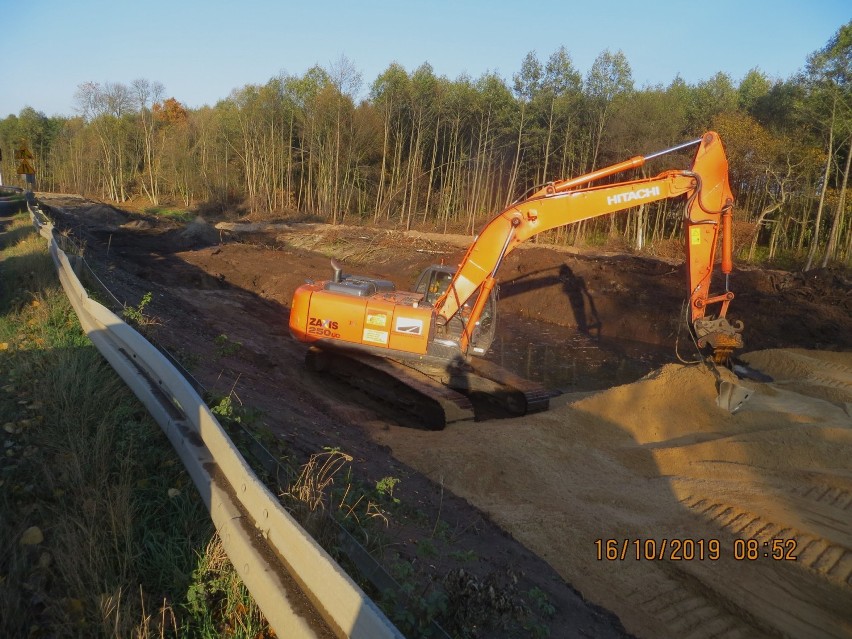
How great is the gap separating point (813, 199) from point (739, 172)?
3.58 metres

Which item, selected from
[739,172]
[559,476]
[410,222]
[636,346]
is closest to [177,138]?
[410,222]

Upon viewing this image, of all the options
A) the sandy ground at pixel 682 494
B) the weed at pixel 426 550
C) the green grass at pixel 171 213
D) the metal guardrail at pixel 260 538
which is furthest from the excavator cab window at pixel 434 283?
the green grass at pixel 171 213

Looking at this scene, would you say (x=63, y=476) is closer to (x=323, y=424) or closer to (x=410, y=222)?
(x=323, y=424)

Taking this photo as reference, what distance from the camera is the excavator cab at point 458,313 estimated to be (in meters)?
11.1

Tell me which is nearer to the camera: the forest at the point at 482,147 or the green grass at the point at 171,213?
the forest at the point at 482,147

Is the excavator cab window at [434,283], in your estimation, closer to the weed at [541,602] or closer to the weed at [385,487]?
the weed at [385,487]

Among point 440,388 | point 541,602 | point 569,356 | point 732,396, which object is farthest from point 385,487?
point 569,356

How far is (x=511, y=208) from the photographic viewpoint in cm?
1043

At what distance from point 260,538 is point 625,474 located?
19.7ft

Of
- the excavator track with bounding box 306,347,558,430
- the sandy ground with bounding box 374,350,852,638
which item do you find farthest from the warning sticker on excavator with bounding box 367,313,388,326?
the sandy ground with bounding box 374,350,852,638

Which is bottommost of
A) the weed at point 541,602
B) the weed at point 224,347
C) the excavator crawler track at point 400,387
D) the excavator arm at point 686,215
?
the excavator crawler track at point 400,387

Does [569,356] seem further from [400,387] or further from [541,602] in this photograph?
[541,602]

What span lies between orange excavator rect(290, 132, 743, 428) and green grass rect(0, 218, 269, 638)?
5.81 m

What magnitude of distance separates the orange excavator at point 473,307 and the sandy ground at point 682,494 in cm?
96
